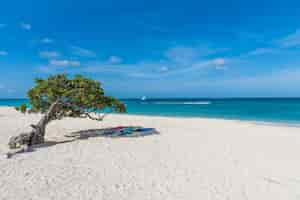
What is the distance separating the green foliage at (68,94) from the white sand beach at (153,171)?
6.72 feet

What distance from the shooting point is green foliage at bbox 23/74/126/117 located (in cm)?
788

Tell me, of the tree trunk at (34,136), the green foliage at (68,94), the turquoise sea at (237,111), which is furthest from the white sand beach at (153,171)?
the turquoise sea at (237,111)

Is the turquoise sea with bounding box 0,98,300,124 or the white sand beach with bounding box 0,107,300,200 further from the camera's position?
the turquoise sea with bounding box 0,98,300,124

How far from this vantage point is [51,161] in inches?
202

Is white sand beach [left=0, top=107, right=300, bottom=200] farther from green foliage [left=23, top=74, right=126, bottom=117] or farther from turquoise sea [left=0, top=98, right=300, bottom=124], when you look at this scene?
turquoise sea [left=0, top=98, right=300, bottom=124]

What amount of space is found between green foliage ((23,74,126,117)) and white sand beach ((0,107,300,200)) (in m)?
2.05

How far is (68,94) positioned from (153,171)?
18.1ft

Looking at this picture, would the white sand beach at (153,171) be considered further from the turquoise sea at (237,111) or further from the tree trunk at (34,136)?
the turquoise sea at (237,111)

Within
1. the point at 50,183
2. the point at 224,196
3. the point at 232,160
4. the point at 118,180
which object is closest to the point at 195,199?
the point at 224,196

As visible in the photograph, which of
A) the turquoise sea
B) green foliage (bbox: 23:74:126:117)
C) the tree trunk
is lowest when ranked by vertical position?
the turquoise sea

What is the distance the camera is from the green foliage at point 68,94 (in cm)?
788

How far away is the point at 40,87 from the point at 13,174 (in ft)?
15.5

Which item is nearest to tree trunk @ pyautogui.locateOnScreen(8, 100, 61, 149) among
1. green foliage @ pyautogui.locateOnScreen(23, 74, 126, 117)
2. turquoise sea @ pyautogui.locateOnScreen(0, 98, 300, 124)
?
green foliage @ pyautogui.locateOnScreen(23, 74, 126, 117)

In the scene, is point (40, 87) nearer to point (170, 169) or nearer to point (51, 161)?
point (51, 161)
